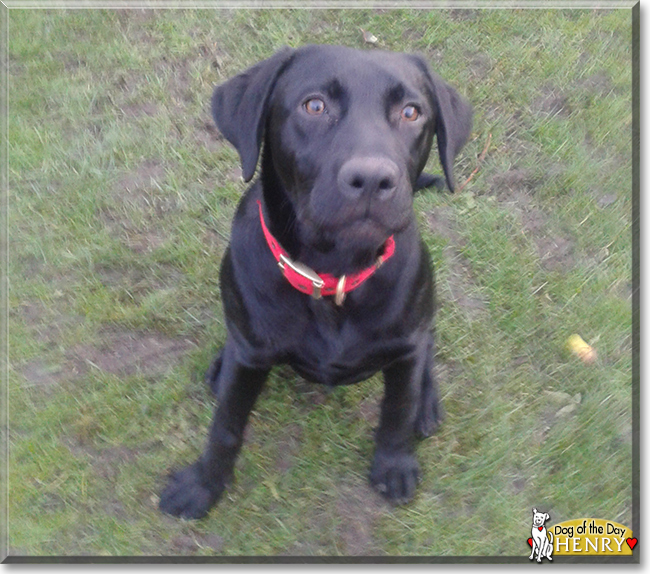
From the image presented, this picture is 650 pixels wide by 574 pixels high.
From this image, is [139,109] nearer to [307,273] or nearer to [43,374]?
[43,374]

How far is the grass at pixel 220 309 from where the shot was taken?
8.66 feet

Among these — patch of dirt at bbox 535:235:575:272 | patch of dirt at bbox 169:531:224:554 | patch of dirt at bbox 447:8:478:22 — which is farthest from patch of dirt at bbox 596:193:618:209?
patch of dirt at bbox 169:531:224:554

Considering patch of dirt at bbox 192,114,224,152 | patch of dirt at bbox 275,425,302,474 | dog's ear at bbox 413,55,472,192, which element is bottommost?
patch of dirt at bbox 275,425,302,474

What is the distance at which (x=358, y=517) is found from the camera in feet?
8.66

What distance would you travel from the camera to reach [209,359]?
2.97m

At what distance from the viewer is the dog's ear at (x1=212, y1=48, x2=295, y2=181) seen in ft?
6.66

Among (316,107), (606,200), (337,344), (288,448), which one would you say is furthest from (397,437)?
(606,200)

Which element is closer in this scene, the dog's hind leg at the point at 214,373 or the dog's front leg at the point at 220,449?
the dog's front leg at the point at 220,449

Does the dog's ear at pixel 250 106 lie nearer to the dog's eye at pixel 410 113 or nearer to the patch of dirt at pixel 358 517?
the dog's eye at pixel 410 113

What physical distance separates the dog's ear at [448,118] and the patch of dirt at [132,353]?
146 centimetres

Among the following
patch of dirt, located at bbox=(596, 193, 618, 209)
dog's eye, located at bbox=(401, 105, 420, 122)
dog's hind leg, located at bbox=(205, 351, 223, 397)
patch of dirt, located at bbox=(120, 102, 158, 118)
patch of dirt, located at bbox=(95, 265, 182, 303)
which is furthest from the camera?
patch of dirt, located at bbox=(120, 102, 158, 118)

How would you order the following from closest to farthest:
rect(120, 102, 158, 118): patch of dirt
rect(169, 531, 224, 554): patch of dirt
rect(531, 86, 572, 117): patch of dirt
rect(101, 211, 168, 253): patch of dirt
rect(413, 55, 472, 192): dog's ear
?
rect(413, 55, 472, 192): dog's ear, rect(169, 531, 224, 554): patch of dirt, rect(101, 211, 168, 253): patch of dirt, rect(120, 102, 158, 118): patch of dirt, rect(531, 86, 572, 117): patch of dirt

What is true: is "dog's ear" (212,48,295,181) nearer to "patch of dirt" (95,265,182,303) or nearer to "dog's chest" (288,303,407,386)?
"dog's chest" (288,303,407,386)

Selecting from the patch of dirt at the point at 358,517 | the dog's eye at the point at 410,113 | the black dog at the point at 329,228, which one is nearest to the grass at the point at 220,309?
the patch of dirt at the point at 358,517
